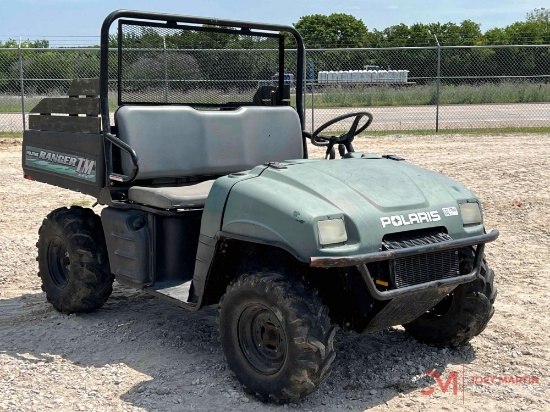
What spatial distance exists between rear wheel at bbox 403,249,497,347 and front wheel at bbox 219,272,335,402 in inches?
39.5

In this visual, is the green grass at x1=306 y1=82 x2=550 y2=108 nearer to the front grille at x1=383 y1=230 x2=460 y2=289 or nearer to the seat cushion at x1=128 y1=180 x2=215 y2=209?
the seat cushion at x1=128 y1=180 x2=215 y2=209

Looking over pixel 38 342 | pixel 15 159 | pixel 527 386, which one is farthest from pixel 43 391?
pixel 15 159

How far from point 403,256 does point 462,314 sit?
921 millimetres

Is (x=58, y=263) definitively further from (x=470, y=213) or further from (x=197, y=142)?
(x=470, y=213)

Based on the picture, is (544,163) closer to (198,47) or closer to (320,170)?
(198,47)

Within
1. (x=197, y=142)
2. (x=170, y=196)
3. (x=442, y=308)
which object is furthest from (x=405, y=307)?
(x=197, y=142)

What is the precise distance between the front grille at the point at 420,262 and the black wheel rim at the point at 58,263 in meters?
2.53

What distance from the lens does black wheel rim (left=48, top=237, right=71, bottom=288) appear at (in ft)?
17.7

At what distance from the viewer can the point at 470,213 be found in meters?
4.15

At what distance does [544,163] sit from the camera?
1012 cm

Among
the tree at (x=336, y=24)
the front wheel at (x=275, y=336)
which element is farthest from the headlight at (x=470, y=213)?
the tree at (x=336, y=24)

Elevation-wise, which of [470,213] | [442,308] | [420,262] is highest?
[470,213]

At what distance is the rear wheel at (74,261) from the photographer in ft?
16.7

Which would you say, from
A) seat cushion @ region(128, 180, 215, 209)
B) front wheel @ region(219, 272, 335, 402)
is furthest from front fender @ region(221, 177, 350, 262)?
seat cushion @ region(128, 180, 215, 209)
